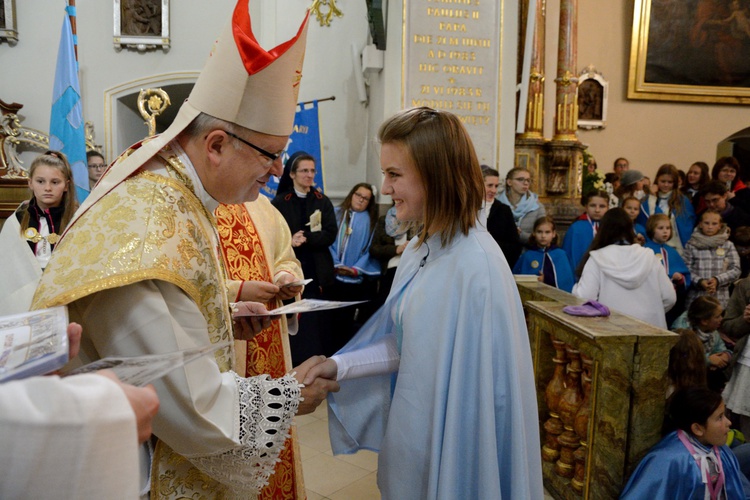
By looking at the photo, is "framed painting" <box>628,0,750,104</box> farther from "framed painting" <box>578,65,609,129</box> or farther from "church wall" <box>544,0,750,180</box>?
"framed painting" <box>578,65,609,129</box>

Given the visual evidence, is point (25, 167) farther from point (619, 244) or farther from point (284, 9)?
point (619, 244)

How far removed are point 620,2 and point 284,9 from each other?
6142mm

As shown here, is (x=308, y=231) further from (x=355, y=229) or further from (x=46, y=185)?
(x=46, y=185)

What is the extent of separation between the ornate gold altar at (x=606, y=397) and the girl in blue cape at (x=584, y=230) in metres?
2.53

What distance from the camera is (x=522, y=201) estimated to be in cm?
550

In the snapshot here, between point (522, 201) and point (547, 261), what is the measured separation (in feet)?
2.69

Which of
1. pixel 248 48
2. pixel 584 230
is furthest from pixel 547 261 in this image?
pixel 248 48

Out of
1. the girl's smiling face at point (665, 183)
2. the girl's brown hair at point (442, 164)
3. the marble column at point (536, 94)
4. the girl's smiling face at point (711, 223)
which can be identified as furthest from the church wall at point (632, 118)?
the girl's brown hair at point (442, 164)

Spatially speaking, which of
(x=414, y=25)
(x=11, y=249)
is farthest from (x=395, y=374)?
(x=414, y=25)

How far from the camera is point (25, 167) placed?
7.79 meters

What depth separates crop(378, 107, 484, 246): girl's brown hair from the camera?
1564 mm

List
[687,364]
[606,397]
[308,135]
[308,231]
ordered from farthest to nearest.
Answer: [308,135] → [308,231] → [687,364] → [606,397]

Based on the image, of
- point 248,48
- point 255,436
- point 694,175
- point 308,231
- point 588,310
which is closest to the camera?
point 255,436

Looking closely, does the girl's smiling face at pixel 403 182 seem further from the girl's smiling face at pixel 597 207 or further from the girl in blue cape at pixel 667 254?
the girl's smiling face at pixel 597 207
